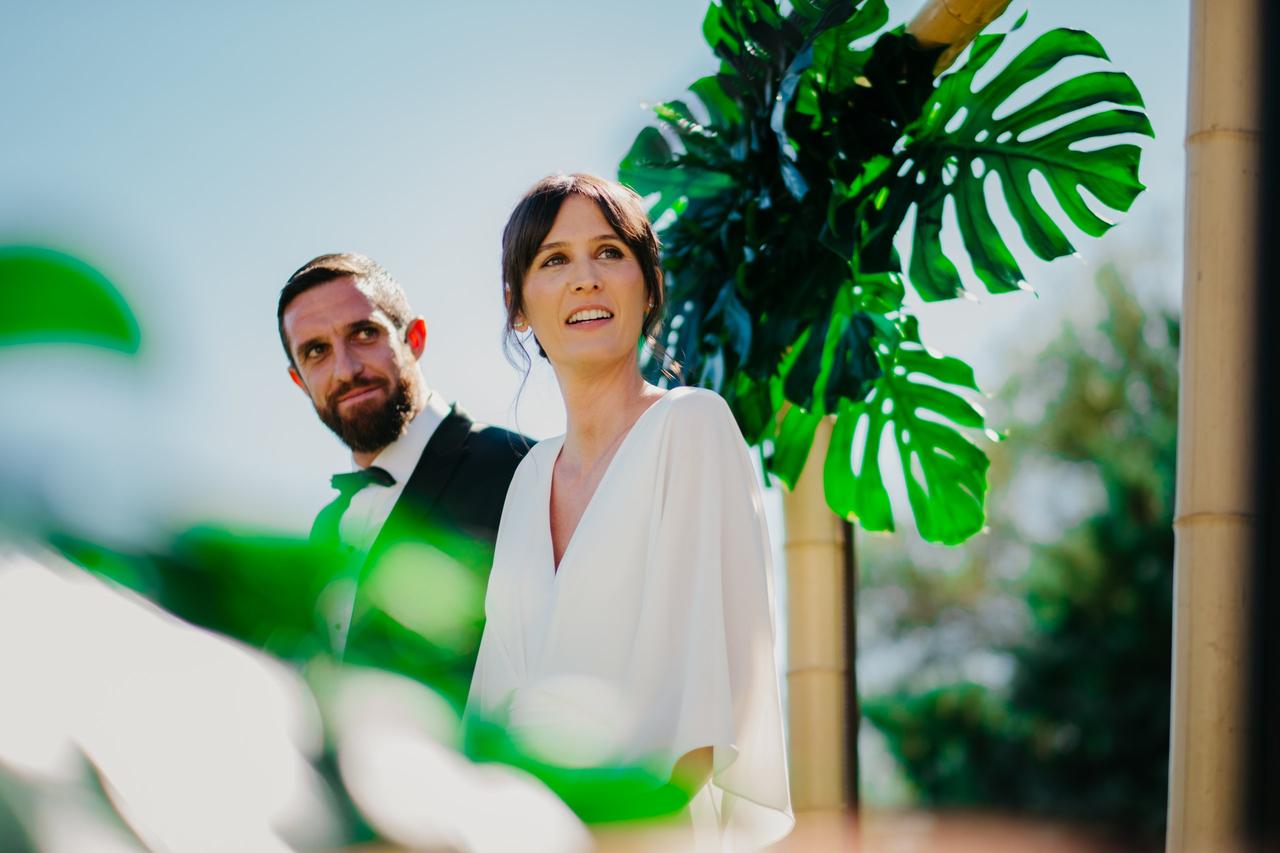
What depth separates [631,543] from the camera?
154cm

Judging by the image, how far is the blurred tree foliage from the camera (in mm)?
13469

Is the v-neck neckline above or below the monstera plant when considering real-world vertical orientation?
below

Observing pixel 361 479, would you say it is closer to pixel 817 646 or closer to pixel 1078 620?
pixel 817 646

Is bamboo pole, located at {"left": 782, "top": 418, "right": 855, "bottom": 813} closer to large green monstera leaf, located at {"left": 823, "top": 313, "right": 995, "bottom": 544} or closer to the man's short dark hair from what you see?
large green monstera leaf, located at {"left": 823, "top": 313, "right": 995, "bottom": 544}

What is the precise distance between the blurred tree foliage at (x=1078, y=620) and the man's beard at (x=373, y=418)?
38.2ft

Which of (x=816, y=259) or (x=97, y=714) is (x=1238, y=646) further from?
(x=97, y=714)

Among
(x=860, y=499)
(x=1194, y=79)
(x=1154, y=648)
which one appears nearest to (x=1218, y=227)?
(x=1194, y=79)

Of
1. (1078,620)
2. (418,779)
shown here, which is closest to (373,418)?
(418,779)

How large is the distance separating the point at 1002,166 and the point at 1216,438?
83cm

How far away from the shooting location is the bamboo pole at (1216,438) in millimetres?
1896

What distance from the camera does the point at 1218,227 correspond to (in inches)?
78.3

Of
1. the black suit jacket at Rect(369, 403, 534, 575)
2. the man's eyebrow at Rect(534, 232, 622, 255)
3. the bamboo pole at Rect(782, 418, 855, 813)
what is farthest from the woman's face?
the bamboo pole at Rect(782, 418, 855, 813)

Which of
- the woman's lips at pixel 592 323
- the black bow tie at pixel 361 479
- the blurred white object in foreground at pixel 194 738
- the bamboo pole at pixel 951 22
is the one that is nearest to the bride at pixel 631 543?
the woman's lips at pixel 592 323

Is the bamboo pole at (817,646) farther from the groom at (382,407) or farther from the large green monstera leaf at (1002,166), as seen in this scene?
the groom at (382,407)
